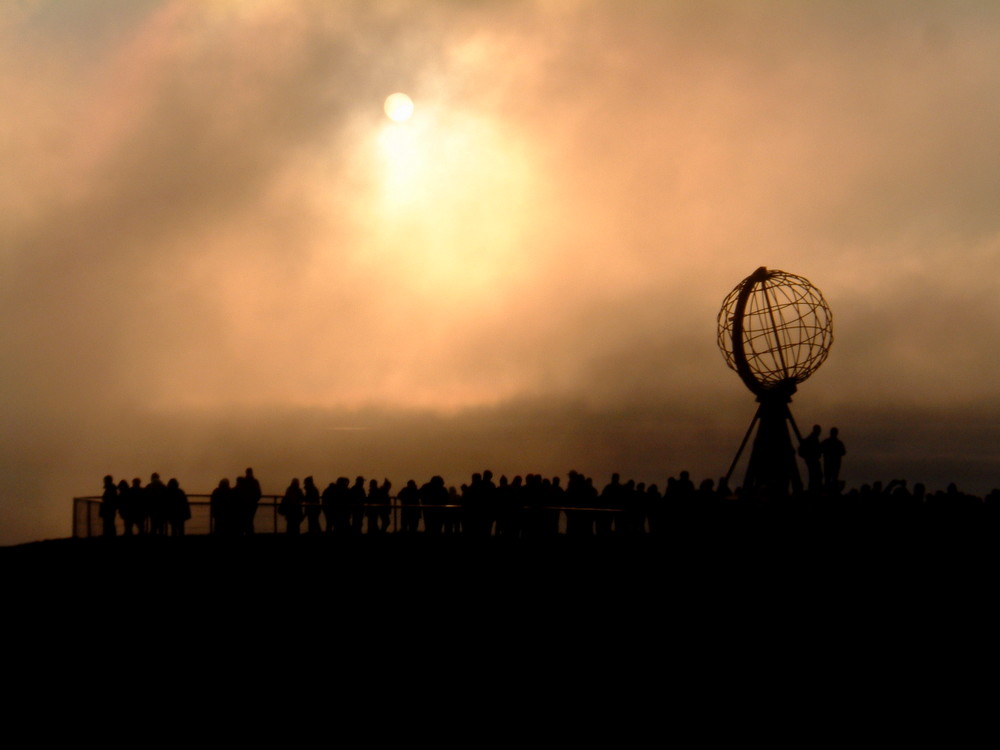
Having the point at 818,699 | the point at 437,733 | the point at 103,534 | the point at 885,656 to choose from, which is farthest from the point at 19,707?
the point at 885,656

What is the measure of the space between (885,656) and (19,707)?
1502 centimetres

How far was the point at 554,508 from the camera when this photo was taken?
870 inches

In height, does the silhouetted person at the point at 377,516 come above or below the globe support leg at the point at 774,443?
below

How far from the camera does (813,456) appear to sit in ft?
82.3

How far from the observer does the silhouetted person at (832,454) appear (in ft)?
79.2

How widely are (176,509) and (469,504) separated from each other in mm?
8320

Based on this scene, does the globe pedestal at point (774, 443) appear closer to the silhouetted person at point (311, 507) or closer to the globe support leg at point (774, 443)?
the globe support leg at point (774, 443)

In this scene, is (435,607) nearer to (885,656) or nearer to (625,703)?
(625,703)

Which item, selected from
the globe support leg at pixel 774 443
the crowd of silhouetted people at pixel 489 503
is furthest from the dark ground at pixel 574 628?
the globe support leg at pixel 774 443

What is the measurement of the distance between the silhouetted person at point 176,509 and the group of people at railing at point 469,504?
0.09 ft

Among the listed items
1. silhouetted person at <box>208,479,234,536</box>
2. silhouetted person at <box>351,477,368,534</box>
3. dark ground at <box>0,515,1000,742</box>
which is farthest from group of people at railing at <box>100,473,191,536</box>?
silhouetted person at <box>351,477,368,534</box>

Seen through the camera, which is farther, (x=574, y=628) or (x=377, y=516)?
(x=377, y=516)

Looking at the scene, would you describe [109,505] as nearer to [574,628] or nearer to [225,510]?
[225,510]

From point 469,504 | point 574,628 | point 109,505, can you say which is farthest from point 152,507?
point 574,628
